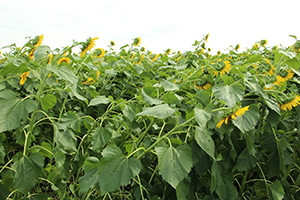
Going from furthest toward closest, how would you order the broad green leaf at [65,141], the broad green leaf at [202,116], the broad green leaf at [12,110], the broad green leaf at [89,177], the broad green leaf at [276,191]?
the broad green leaf at [276,191]
the broad green leaf at [65,141]
the broad green leaf at [89,177]
the broad green leaf at [12,110]
the broad green leaf at [202,116]

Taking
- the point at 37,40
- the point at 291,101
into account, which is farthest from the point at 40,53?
the point at 291,101

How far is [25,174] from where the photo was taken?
48.4 inches

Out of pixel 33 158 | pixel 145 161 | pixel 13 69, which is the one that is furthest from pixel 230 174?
pixel 13 69

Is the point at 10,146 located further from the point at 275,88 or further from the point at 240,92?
the point at 275,88

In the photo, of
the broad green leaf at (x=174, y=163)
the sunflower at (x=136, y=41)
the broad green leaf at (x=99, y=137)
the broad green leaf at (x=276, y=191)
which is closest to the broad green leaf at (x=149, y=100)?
the broad green leaf at (x=174, y=163)

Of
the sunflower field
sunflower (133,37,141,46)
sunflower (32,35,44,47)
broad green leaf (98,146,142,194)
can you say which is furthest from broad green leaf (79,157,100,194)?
sunflower (133,37,141,46)

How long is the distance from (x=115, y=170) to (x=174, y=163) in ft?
0.93

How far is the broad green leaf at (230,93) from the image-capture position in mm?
1108

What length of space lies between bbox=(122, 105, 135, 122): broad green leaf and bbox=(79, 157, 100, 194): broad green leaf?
0.30 m

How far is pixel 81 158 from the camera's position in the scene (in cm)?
164

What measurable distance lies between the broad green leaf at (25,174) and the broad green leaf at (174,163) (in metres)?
0.72

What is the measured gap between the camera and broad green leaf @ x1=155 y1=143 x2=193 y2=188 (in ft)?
3.22

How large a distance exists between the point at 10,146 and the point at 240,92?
204cm

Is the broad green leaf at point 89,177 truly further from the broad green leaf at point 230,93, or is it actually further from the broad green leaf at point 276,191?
the broad green leaf at point 276,191
